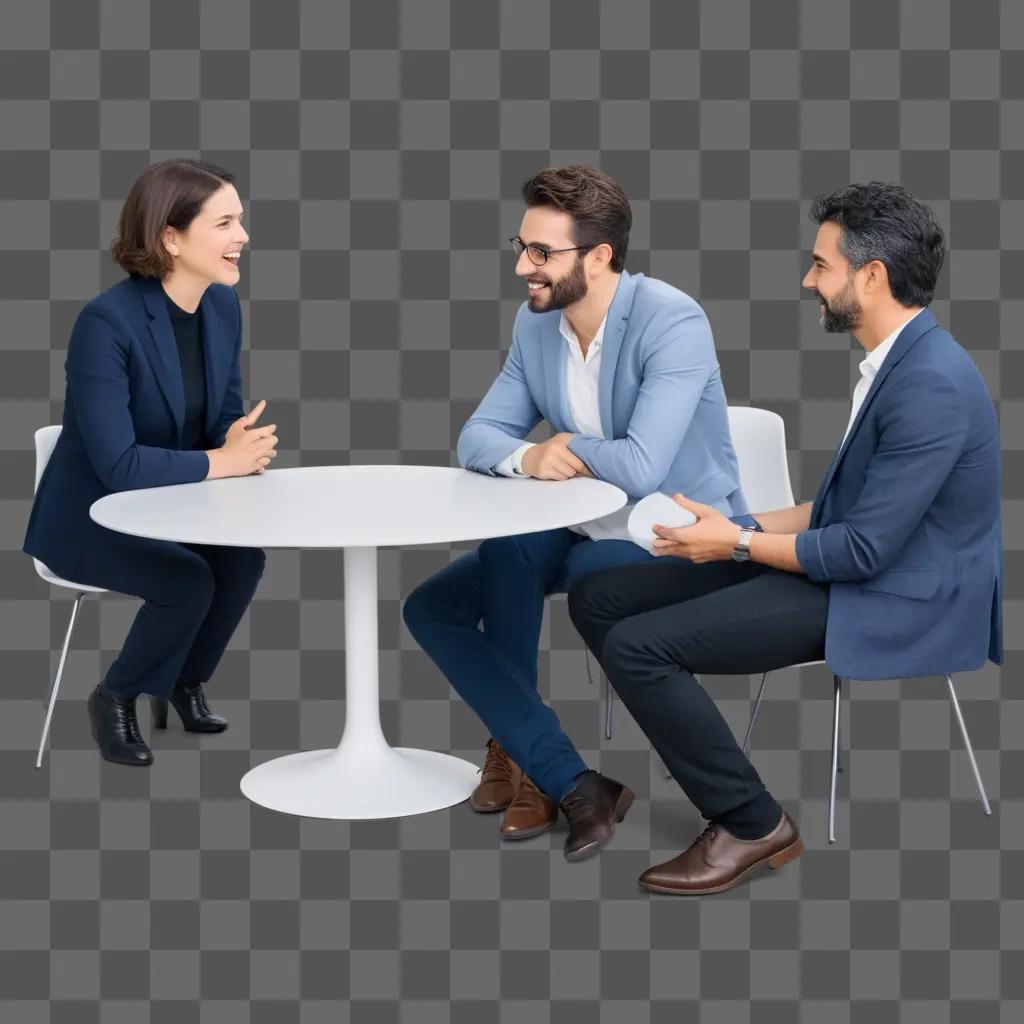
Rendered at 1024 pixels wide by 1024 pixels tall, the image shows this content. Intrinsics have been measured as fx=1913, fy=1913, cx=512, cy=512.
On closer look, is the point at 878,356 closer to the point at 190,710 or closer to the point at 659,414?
the point at 659,414

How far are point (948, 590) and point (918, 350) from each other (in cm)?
57

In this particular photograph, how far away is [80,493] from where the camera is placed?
17.9 feet

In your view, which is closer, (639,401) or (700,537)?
(700,537)

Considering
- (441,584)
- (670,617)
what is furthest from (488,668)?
(670,617)

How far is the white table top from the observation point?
14.6 ft

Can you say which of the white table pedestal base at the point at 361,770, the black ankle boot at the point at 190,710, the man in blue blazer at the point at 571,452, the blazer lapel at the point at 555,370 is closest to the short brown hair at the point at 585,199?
the man in blue blazer at the point at 571,452

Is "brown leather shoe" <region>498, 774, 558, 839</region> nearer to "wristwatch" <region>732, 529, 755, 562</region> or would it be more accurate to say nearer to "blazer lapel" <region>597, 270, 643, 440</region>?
"wristwatch" <region>732, 529, 755, 562</region>

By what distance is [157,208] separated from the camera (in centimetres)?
529

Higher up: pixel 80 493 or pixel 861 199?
pixel 861 199

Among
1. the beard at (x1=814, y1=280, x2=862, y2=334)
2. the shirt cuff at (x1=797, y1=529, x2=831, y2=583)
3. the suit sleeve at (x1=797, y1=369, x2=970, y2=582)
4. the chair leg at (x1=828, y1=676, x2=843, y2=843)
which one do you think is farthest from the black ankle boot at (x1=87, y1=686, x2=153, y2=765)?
the beard at (x1=814, y1=280, x2=862, y2=334)

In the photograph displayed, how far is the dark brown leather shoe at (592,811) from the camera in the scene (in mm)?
4719

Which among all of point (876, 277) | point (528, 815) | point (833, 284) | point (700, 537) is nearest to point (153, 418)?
point (528, 815)

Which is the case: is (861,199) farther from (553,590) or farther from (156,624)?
(156,624)

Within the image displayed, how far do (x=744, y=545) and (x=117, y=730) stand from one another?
2036mm
